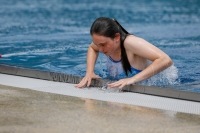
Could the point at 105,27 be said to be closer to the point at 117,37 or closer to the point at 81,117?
the point at 117,37

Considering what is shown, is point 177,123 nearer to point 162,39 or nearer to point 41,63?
point 41,63

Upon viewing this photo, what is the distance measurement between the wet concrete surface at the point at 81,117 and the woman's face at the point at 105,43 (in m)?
0.63

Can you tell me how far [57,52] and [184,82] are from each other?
295 centimetres

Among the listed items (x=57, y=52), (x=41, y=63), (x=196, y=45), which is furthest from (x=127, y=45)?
(x=196, y=45)

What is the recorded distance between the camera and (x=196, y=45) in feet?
29.6

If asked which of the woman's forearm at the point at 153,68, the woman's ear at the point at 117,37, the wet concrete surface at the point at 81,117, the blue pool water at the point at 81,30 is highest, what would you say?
the woman's ear at the point at 117,37

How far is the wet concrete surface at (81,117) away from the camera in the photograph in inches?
142

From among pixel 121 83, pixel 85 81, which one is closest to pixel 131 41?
pixel 121 83

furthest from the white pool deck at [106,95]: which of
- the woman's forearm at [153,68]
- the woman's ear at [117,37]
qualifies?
the woman's ear at [117,37]

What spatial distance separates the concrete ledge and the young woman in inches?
3.7

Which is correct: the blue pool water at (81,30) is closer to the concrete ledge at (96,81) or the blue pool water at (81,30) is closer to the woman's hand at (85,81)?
the concrete ledge at (96,81)

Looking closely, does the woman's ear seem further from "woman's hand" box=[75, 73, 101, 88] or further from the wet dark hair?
"woman's hand" box=[75, 73, 101, 88]

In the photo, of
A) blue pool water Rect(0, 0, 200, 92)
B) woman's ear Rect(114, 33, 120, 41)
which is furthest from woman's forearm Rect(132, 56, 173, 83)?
blue pool water Rect(0, 0, 200, 92)

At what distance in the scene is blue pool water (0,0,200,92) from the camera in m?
7.59
